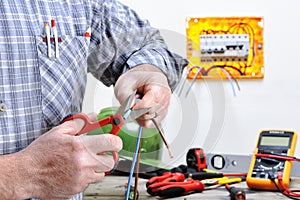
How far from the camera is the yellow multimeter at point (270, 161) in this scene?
123 cm

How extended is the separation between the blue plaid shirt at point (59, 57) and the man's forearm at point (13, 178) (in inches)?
3.4

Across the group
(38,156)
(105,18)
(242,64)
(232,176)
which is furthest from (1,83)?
(242,64)

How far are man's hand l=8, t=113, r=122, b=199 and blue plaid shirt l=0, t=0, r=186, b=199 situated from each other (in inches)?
4.0

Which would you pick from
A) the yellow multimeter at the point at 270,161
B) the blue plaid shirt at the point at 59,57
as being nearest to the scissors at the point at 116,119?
the blue plaid shirt at the point at 59,57

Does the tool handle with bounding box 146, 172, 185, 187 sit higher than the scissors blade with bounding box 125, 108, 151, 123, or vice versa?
the scissors blade with bounding box 125, 108, 151, 123

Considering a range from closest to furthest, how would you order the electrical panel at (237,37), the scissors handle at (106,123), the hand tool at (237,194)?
the scissors handle at (106,123) → the hand tool at (237,194) → the electrical panel at (237,37)

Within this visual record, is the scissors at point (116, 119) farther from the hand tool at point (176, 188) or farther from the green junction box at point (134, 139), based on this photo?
the hand tool at point (176, 188)

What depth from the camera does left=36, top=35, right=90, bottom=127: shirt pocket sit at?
2.93ft

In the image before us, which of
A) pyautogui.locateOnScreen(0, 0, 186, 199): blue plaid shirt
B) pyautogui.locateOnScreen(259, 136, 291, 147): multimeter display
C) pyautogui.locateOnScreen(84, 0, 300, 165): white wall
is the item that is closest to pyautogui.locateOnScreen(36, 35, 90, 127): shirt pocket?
pyautogui.locateOnScreen(0, 0, 186, 199): blue plaid shirt

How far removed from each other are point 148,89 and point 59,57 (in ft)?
0.57

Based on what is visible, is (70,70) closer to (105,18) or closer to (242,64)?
(105,18)

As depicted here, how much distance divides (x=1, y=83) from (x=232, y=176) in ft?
2.34

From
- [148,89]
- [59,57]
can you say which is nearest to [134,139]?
[148,89]

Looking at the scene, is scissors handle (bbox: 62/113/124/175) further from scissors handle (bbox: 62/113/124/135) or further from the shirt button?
the shirt button
